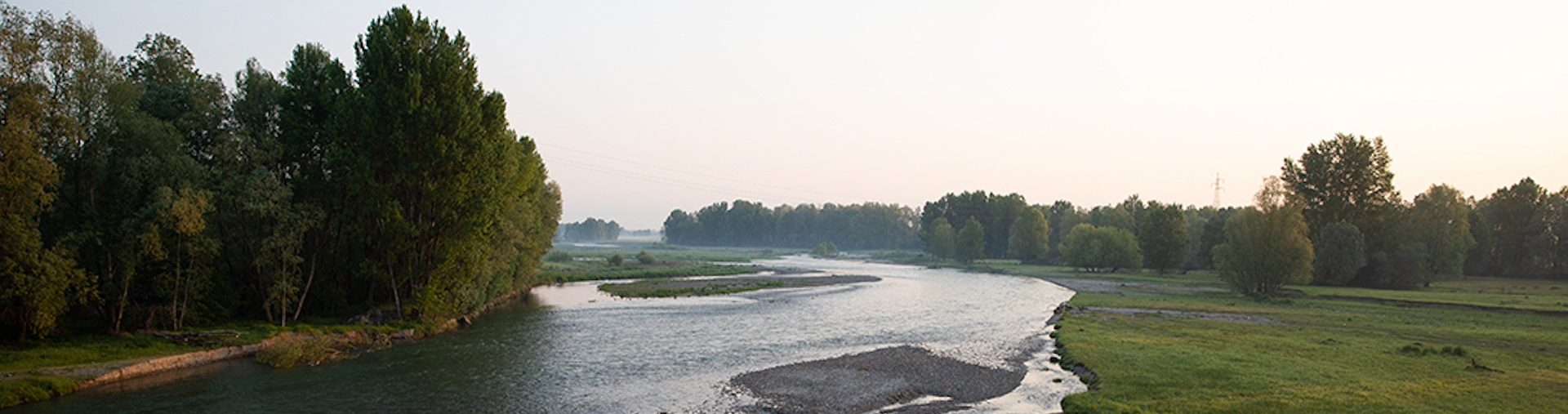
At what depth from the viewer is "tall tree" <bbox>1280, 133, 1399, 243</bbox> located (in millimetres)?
83438

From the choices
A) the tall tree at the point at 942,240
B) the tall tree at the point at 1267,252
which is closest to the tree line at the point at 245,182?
the tall tree at the point at 1267,252

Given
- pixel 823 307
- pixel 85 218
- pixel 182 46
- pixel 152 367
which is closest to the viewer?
pixel 152 367

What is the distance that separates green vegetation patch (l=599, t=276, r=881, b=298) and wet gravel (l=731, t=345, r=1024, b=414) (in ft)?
126

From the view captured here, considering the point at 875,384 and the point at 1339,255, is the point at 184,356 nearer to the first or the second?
the point at 875,384

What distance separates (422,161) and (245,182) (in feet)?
25.0

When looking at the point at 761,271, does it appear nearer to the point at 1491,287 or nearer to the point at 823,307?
the point at 823,307

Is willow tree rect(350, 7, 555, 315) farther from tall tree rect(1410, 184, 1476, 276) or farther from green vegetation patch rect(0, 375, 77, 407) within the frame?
tall tree rect(1410, 184, 1476, 276)

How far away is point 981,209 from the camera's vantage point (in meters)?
182

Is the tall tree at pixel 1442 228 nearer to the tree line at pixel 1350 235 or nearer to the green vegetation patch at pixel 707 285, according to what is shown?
the tree line at pixel 1350 235

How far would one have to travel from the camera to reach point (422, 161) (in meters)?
37.5

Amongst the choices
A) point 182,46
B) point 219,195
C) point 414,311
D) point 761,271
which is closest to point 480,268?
point 414,311

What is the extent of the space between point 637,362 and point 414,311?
55.7 feet

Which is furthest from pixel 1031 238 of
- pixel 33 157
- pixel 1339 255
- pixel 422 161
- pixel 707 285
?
pixel 33 157

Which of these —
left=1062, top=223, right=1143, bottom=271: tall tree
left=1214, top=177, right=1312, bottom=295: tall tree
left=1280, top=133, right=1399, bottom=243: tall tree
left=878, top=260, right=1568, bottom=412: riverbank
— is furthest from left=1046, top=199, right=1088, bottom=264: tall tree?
left=878, top=260, right=1568, bottom=412: riverbank
